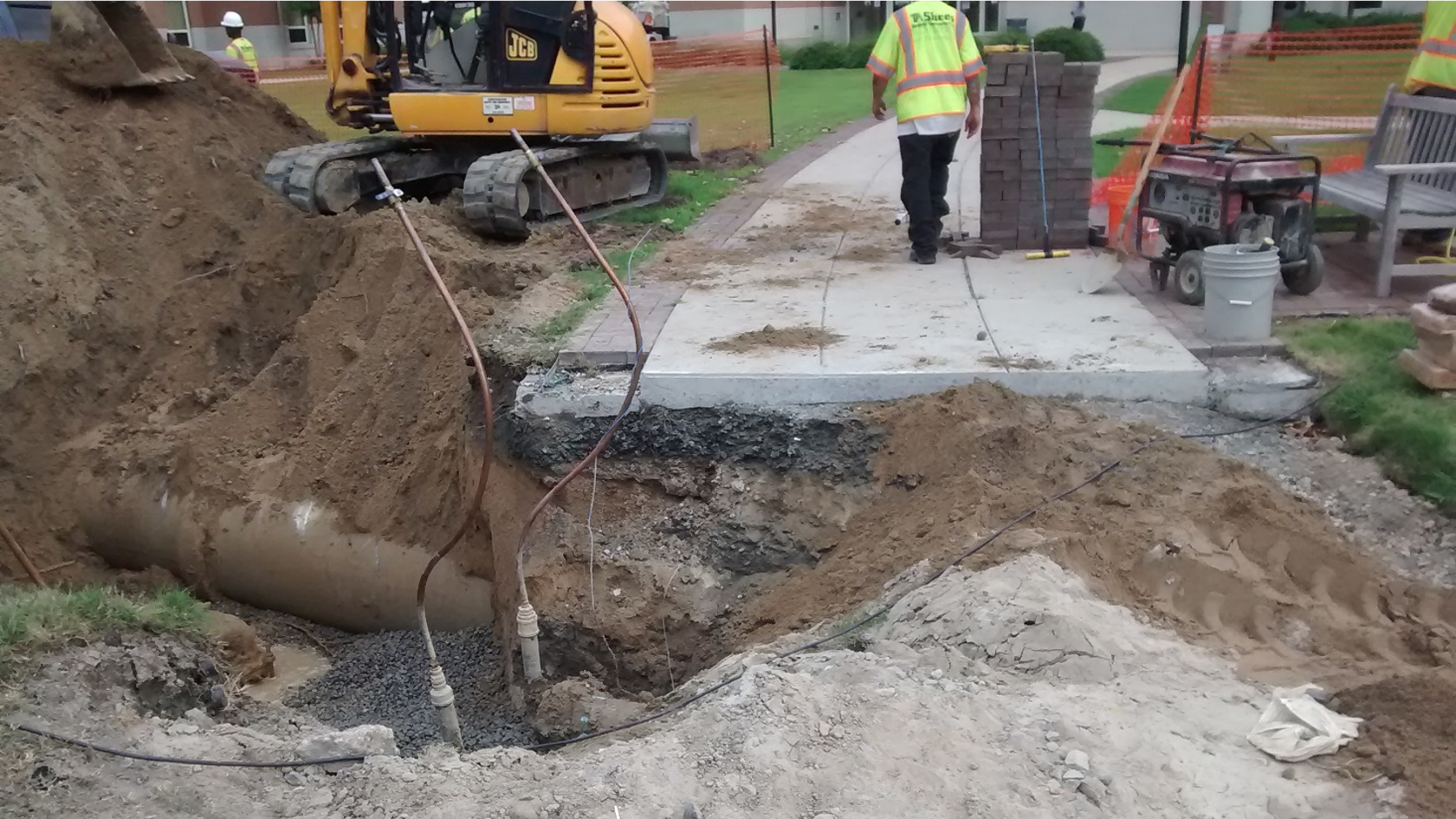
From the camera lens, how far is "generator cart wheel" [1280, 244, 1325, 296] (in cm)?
608

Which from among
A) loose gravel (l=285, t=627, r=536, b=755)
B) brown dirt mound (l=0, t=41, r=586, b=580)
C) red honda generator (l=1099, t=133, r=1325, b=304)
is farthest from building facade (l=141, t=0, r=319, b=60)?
red honda generator (l=1099, t=133, r=1325, b=304)

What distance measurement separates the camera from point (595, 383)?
5.37 m

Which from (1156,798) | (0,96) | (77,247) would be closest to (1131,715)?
(1156,798)

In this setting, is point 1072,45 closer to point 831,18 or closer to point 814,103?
point 814,103

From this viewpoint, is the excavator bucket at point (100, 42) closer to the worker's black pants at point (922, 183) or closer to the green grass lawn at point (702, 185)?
the green grass lawn at point (702, 185)

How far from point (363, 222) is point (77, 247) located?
1.92 metres

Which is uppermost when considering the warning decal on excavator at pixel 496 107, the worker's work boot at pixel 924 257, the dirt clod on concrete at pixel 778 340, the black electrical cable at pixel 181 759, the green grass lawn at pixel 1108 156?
the warning decal on excavator at pixel 496 107

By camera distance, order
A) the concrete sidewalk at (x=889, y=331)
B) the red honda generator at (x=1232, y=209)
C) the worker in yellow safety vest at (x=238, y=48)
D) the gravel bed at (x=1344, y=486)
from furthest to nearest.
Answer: the worker in yellow safety vest at (x=238, y=48), the red honda generator at (x=1232, y=209), the concrete sidewalk at (x=889, y=331), the gravel bed at (x=1344, y=486)

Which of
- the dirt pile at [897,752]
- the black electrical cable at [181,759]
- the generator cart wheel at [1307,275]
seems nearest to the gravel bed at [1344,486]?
the dirt pile at [897,752]

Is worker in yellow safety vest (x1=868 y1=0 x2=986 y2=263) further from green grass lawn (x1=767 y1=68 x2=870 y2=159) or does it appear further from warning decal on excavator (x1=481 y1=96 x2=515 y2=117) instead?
green grass lawn (x1=767 y1=68 x2=870 y2=159)

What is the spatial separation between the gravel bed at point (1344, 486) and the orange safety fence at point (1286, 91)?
2758 millimetres

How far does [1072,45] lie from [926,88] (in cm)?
1805

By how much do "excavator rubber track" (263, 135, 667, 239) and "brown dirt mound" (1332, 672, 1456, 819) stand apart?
6.21 metres

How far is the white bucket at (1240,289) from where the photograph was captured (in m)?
5.24
